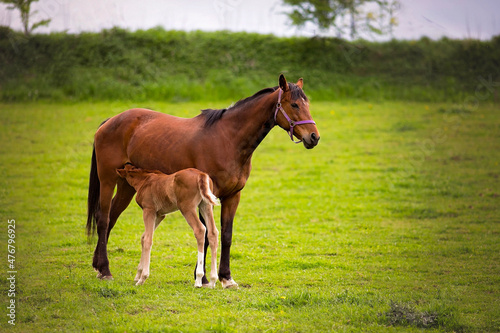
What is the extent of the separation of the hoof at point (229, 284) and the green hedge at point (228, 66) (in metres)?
15.2

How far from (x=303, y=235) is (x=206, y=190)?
15.1 ft

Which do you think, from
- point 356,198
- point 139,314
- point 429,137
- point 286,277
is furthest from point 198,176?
point 429,137

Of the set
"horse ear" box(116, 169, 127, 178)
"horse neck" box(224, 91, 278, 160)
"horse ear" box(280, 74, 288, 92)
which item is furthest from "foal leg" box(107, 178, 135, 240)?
"horse ear" box(280, 74, 288, 92)

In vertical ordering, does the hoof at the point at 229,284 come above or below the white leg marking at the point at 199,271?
below

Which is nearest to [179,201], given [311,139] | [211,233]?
[211,233]

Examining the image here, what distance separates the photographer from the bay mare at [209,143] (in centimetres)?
707

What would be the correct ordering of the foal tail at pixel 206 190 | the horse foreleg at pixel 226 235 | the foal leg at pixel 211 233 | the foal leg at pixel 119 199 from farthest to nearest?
the foal leg at pixel 119 199 < the horse foreleg at pixel 226 235 < the foal leg at pixel 211 233 < the foal tail at pixel 206 190

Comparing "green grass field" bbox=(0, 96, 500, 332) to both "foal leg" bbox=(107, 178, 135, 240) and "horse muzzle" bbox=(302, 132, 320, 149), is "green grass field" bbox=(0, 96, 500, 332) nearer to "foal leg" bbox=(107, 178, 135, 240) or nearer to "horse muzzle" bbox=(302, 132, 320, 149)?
"foal leg" bbox=(107, 178, 135, 240)

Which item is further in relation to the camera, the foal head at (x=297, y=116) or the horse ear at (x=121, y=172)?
the horse ear at (x=121, y=172)

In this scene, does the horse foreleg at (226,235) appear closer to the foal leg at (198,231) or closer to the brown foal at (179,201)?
the brown foal at (179,201)

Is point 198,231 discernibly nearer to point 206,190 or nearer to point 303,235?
point 206,190

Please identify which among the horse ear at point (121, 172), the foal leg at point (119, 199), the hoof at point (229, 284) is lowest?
the hoof at point (229, 284)

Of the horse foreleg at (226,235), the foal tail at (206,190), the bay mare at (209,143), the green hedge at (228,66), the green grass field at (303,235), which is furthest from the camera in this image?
the green hedge at (228,66)

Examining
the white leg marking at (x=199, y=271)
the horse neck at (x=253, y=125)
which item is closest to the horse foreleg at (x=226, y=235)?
the white leg marking at (x=199, y=271)
